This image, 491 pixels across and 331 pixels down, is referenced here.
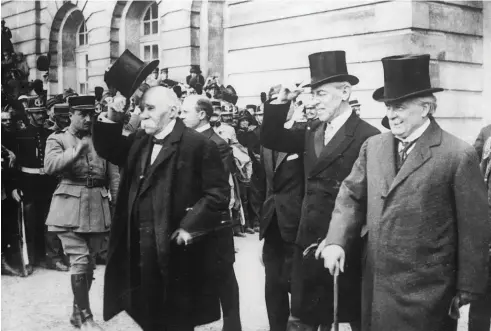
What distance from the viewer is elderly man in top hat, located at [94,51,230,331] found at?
4.33 m

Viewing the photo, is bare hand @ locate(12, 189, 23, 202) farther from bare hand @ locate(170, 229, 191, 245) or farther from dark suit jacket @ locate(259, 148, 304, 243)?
bare hand @ locate(170, 229, 191, 245)

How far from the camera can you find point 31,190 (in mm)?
8102

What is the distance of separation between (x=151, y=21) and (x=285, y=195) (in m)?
10.8

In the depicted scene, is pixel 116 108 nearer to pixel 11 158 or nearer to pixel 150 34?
pixel 11 158

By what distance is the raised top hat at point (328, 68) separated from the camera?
4500 millimetres

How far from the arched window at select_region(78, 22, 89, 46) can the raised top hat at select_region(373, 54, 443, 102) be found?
1477 centimetres

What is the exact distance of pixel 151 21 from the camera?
15.0 meters

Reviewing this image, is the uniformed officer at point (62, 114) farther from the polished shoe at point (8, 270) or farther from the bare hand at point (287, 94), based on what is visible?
the bare hand at point (287, 94)

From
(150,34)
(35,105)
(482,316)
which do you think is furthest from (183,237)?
(150,34)

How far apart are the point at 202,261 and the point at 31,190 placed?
4.25 meters

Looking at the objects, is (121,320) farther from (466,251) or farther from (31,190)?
(466,251)

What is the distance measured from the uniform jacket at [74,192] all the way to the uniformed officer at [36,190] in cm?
196

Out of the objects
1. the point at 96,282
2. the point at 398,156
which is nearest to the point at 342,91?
the point at 398,156

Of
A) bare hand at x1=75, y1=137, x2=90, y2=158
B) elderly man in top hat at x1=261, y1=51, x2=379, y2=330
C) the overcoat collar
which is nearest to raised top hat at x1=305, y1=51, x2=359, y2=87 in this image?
elderly man in top hat at x1=261, y1=51, x2=379, y2=330
